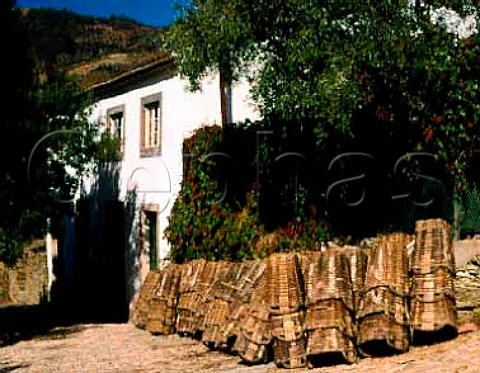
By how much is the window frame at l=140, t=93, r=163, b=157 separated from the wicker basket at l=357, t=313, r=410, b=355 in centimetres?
1109

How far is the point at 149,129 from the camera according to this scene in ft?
67.9

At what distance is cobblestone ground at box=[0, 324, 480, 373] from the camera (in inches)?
336

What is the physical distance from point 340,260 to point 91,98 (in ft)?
37.4

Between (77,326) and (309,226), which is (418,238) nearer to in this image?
(309,226)

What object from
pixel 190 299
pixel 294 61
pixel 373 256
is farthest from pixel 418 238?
pixel 190 299

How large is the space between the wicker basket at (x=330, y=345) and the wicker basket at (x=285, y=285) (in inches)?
17.8

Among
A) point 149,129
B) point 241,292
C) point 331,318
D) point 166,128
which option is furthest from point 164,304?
point 149,129

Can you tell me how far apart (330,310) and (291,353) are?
2.38 feet

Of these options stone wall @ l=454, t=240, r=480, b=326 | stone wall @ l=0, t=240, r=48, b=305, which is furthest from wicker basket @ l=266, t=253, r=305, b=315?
stone wall @ l=0, t=240, r=48, b=305

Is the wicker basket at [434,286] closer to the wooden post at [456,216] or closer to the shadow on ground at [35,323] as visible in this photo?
the wooden post at [456,216]

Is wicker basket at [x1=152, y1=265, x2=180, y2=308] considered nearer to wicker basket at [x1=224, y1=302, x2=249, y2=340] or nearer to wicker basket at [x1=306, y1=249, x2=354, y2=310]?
wicker basket at [x1=224, y1=302, x2=249, y2=340]

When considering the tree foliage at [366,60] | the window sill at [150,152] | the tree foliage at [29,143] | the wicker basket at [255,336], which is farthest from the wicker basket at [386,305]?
the window sill at [150,152]

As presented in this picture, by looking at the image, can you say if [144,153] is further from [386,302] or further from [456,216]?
[386,302]

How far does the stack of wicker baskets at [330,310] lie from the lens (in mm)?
9398
